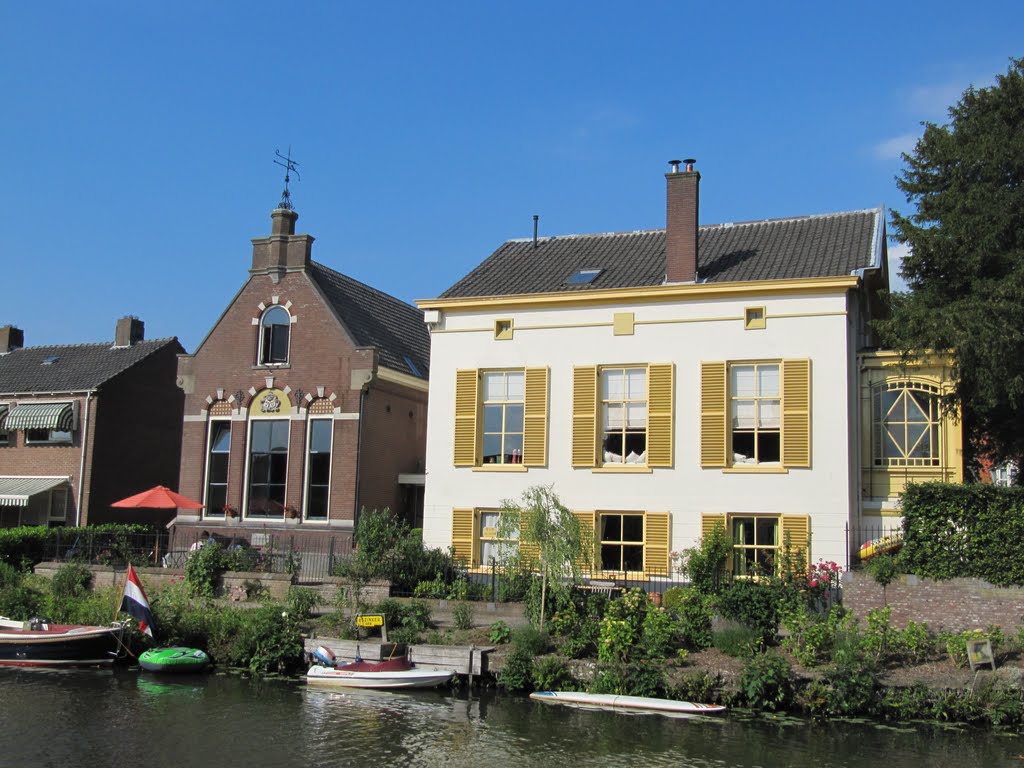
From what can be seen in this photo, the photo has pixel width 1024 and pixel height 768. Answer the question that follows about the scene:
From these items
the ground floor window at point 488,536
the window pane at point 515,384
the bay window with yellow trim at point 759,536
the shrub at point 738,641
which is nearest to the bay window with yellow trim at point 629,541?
the bay window with yellow trim at point 759,536

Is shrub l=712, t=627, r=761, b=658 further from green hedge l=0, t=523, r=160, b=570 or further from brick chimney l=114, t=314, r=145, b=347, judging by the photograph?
brick chimney l=114, t=314, r=145, b=347

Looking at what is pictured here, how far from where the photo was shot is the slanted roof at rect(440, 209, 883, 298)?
25703mm

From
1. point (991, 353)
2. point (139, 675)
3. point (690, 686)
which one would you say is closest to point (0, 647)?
point (139, 675)

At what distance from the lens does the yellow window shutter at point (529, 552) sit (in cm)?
2231

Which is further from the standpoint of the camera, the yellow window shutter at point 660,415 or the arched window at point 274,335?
the arched window at point 274,335

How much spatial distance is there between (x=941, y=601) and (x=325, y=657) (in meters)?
12.6

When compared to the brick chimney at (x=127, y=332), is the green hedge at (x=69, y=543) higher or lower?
lower

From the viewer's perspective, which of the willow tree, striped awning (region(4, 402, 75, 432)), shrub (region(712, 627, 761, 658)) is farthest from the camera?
striped awning (region(4, 402, 75, 432))

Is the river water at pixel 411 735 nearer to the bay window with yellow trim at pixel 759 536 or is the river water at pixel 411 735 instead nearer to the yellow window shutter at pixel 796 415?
the bay window with yellow trim at pixel 759 536

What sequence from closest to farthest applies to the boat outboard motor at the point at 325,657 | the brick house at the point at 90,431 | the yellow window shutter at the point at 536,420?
the boat outboard motor at the point at 325,657 → the yellow window shutter at the point at 536,420 → the brick house at the point at 90,431

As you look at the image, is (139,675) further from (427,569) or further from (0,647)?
(427,569)

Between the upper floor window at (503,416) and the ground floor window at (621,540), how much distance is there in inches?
117

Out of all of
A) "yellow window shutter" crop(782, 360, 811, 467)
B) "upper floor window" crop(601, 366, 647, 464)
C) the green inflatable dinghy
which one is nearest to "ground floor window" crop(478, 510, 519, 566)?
"upper floor window" crop(601, 366, 647, 464)

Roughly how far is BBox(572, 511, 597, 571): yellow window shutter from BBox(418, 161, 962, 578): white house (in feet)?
0.59
